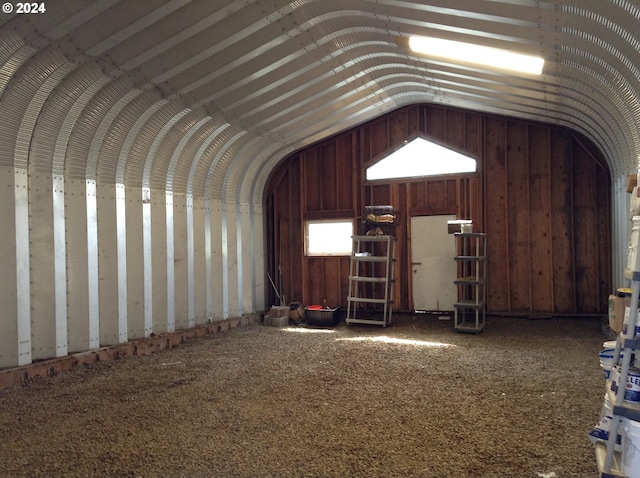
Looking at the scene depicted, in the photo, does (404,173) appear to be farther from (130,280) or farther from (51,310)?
(51,310)

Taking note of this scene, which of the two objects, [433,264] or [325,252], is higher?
[325,252]

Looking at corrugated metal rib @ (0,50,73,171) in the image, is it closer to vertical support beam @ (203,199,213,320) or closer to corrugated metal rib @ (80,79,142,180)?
corrugated metal rib @ (80,79,142,180)

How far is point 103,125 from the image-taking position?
5.00 metres

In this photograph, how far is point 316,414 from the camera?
3412 mm

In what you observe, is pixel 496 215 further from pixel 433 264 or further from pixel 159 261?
pixel 159 261

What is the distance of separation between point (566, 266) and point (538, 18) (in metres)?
4.73

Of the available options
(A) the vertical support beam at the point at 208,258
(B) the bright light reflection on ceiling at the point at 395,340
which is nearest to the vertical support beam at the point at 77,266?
(A) the vertical support beam at the point at 208,258

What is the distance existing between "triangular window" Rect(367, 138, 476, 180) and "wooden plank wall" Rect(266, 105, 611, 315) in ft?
0.44

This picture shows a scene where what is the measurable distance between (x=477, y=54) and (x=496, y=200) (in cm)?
332

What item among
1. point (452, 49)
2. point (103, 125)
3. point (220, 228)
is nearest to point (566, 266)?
point (452, 49)

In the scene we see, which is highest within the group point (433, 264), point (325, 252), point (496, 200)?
point (496, 200)

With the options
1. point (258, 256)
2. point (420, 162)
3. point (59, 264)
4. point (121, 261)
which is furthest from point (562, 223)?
point (59, 264)

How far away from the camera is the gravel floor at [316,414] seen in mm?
2637

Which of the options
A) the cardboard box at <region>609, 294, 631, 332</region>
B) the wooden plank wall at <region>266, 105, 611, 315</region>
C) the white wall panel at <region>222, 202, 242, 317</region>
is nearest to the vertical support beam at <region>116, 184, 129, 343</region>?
the white wall panel at <region>222, 202, 242, 317</region>
